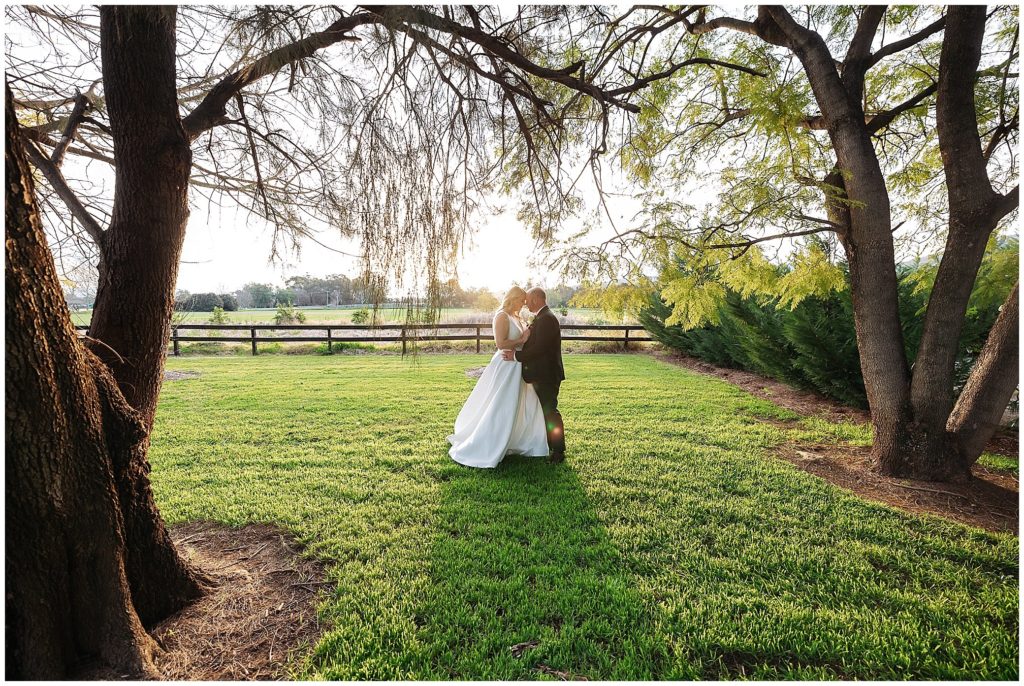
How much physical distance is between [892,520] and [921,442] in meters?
1.33

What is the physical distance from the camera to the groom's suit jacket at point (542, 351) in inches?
185

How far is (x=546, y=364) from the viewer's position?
4.75m

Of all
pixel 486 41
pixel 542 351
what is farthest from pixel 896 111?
Answer: pixel 486 41

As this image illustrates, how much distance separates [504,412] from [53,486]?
356cm

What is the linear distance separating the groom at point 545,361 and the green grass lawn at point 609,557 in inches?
15.8

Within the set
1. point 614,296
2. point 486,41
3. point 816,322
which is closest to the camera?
point 486,41

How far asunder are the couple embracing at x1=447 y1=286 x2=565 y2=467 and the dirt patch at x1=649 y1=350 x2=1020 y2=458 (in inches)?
201

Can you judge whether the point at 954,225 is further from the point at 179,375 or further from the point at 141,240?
the point at 179,375

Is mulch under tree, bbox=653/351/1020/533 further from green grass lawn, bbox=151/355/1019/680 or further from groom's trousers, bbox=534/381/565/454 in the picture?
groom's trousers, bbox=534/381/565/454

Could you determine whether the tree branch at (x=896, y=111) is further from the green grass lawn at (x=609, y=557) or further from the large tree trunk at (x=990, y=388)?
the green grass lawn at (x=609, y=557)

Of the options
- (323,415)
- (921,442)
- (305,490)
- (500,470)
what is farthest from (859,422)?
(323,415)

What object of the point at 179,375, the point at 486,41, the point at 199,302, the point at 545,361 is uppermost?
the point at 486,41

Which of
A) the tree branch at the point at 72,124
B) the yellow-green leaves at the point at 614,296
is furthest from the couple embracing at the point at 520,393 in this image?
the tree branch at the point at 72,124

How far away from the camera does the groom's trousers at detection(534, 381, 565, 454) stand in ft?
15.5
